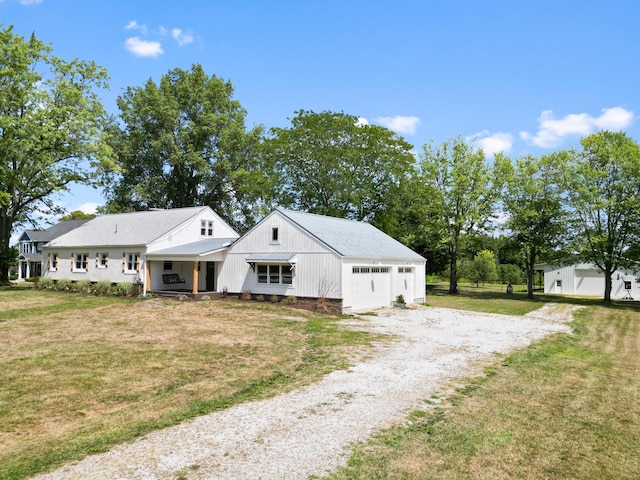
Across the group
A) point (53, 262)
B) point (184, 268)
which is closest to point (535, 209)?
point (184, 268)

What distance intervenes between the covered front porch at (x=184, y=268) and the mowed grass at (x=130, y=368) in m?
7.15

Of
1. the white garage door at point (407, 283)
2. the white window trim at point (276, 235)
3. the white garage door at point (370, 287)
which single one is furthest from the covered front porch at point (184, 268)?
the white garage door at point (407, 283)

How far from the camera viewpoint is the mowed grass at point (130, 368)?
6.14 m

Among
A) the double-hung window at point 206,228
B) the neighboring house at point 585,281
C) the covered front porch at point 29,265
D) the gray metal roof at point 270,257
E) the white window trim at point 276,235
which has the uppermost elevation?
the double-hung window at point 206,228

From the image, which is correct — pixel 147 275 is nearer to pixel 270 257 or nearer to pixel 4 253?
pixel 270 257

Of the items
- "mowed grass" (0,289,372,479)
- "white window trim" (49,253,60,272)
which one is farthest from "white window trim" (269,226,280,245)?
"white window trim" (49,253,60,272)

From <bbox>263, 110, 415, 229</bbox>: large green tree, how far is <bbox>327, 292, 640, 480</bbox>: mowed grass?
29380 millimetres

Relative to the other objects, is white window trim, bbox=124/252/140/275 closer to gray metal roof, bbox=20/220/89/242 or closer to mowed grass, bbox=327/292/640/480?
gray metal roof, bbox=20/220/89/242

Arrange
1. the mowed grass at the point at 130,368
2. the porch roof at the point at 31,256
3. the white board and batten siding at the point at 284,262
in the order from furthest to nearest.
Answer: the porch roof at the point at 31,256, the white board and batten siding at the point at 284,262, the mowed grass at the point at 130,368

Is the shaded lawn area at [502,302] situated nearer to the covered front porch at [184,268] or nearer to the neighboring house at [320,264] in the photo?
the neighboring house at [320,264]

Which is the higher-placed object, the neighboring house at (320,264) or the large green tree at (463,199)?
the large green tree at (463,199)

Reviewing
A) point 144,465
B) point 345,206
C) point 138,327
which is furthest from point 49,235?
point 144,465

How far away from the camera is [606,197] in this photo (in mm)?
33594

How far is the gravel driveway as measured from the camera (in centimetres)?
500
